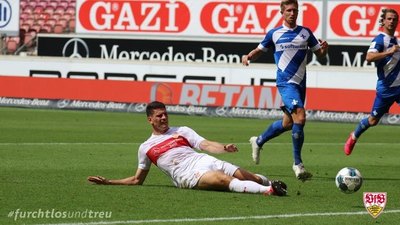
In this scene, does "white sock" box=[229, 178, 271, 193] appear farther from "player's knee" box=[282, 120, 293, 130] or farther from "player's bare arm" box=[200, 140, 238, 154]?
"player's knee" box=[282, 120, 293, 130]

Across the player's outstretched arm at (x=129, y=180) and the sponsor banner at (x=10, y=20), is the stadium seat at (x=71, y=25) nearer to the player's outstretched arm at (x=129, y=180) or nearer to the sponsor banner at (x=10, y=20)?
the sponsor banner at (x=10, y=20)

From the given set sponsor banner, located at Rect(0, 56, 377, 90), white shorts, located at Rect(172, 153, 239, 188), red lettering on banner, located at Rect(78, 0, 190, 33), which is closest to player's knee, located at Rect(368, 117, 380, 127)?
white shorts, located at Rect(172, 153, 239, 188)

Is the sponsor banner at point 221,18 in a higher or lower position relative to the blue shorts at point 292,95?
lower

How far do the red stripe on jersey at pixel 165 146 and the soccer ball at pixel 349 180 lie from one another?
1.71m

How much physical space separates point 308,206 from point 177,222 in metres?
1.82

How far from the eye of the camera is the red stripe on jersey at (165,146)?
38.5ft

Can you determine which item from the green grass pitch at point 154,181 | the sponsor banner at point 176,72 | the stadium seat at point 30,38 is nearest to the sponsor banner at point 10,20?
the stadium seat at point 30,38

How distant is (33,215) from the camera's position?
9.48m

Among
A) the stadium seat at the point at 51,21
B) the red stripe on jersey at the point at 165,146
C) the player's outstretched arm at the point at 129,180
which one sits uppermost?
the red stripe on jersey at the point at 165,146

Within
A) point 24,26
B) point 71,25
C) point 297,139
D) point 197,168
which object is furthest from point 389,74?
point 24,26

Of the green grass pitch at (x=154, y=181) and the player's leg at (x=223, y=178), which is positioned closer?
the green grass pitch at (x=154, y=181)

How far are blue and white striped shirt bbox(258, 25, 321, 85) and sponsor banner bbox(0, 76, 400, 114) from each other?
47.2 feet

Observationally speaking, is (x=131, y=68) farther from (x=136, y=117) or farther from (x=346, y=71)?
(x=346, y=71)

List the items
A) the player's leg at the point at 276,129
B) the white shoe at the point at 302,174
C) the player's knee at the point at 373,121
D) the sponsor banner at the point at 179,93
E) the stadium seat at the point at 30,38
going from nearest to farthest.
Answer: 1. the white shoe at the point at 302,174
2. the player's leg at the point at 276,129
3. the player's knee at the point at 373,121
4. the sponsor banner at the point at 179,93
5. the stadium seat at the point at 30,38
